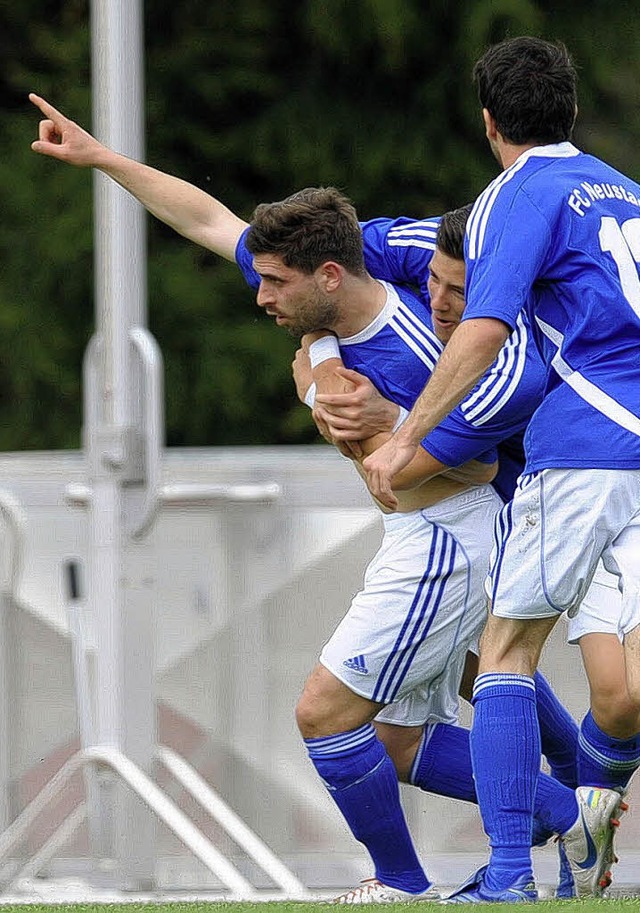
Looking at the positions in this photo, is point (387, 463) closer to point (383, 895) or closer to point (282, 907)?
point (282, 907)

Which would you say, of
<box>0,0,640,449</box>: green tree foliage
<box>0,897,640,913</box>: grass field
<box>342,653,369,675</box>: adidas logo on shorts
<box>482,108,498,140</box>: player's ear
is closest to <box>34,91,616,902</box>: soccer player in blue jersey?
<box>342,653,369,675</box>: adidas logo on shorts

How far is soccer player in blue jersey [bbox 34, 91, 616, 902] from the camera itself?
15.3ft

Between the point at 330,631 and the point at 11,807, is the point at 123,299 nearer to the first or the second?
the point at 330,631

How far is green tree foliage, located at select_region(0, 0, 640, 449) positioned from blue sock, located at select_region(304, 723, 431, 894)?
664cm

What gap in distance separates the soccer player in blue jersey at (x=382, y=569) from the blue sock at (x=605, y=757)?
0.33 feet

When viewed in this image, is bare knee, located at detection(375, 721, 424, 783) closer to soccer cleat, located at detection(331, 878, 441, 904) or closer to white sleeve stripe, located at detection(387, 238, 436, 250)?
soccer cleat, located at detection(331, 878, 441, 904)

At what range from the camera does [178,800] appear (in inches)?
243

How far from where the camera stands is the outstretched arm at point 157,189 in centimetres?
506

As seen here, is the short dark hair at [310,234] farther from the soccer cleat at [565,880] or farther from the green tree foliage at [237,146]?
the green tree foliage at [237,146]


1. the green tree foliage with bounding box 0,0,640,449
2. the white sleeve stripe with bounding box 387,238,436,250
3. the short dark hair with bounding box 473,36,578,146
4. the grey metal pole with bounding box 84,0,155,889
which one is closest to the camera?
the short dark hair with bounding box 473,36,578,146

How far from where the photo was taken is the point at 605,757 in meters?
4.75

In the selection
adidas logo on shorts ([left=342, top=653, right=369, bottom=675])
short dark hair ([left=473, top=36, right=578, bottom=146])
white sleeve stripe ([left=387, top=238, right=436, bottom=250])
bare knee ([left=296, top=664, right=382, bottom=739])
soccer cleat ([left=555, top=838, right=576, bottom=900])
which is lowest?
soccer cleat ([left=555, top=838, right=576, bottom=900])

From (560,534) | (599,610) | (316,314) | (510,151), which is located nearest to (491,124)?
(510,151)

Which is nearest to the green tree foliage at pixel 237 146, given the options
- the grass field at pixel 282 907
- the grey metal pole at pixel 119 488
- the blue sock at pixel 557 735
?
the grey metal pole at pixel 119 488
